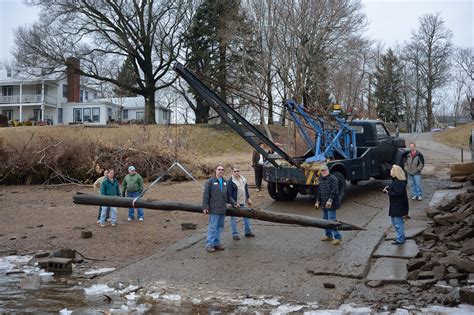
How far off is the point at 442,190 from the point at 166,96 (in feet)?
178

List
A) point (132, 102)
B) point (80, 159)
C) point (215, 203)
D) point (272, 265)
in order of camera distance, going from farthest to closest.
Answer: point (132, 102), point (80, 159), point (215, 203), point (272, 265)

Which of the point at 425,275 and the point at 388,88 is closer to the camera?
the point at 425,275

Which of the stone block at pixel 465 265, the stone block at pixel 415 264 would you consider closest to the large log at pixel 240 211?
the stone block at pixel 415 264

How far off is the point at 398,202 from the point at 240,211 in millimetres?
3093

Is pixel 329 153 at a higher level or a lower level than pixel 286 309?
higher

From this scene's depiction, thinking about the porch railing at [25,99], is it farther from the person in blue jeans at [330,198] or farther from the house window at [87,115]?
the person in blue jeans at [330,198]


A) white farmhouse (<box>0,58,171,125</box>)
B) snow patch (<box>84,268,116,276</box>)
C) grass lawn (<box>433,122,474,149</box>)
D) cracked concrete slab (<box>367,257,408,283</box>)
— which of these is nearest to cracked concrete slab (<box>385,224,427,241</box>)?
cracked concrete slab (<box>367,257,408,283</box>)

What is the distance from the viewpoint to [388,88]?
67.6 metres

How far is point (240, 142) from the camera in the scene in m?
41.8

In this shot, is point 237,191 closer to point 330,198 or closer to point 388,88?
point 330,198

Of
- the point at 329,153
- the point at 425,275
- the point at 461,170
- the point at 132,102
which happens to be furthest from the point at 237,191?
the point at 132,102

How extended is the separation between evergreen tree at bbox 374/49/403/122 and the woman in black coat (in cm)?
5781

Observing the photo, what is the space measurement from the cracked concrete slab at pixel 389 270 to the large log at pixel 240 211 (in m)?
0.96

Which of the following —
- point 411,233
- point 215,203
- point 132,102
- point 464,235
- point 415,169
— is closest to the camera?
point 464,235
